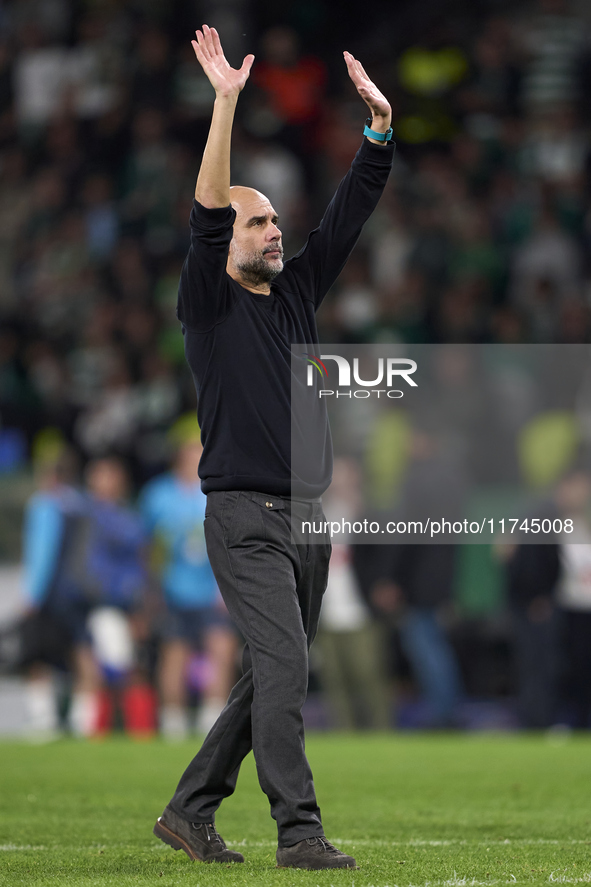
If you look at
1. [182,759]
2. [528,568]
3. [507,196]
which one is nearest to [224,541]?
[182,759]

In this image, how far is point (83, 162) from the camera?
16.7 m

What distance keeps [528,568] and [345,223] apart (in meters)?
6.12

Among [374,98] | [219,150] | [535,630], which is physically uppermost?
[374,98]

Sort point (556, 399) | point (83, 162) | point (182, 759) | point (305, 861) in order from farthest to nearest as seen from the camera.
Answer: point (83, 162) → point (556, 399) → point (182, 759) → point (305, 861)

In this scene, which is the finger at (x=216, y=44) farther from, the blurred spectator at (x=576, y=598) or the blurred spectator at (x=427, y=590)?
the blurred spectator at (x=576, y=598)

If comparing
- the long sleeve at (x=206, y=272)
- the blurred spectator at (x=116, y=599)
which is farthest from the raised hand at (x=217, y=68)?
the blurred spectator at (x=116, y=599)

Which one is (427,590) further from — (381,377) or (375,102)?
(375,102)

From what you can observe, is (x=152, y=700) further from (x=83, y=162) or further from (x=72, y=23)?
(x=72, y=23)

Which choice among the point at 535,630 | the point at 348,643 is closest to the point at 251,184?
the point at 348,643

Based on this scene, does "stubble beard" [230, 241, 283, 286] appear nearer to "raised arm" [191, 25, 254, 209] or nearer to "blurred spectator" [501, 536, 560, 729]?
"raised arm" [191, 25, 254, 209]

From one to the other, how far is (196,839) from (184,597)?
6.03 m

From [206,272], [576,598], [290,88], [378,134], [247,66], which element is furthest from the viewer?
[290,88]

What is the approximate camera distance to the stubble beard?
15.6 ft

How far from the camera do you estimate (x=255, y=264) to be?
188 inches
